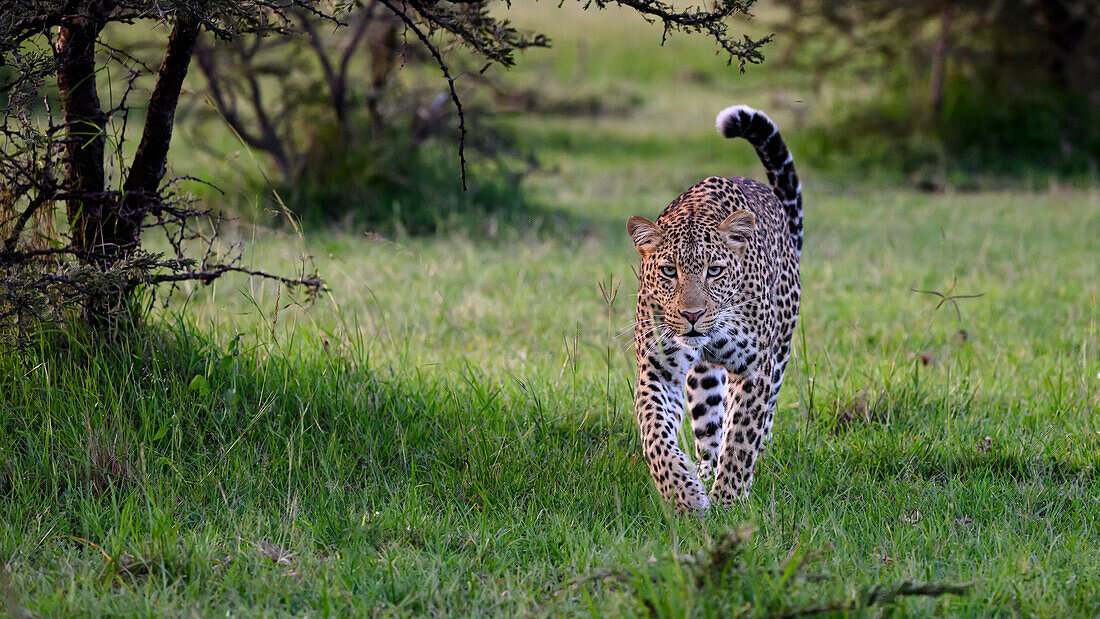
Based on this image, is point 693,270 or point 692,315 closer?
point 692,315

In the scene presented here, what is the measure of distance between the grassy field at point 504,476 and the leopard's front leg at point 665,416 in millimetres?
119

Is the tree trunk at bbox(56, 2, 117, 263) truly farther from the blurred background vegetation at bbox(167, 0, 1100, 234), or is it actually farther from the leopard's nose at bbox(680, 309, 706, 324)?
the leopard's nose at bbox(680, 309, 706, 324)

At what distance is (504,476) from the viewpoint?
439 centimetres

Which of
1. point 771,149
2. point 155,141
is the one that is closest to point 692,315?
point 771,149

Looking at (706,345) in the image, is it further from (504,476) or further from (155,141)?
(155,141)

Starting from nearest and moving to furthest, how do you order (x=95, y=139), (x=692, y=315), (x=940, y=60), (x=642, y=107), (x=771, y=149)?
(x=692, y=315)
(x=95, y=139)
(x=771, y=149)
(x=940, y=60)
(x=642, y=107)

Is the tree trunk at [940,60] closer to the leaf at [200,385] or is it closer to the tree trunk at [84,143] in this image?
the tree trunk at [84,143]

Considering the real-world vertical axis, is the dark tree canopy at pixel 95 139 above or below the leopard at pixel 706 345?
above

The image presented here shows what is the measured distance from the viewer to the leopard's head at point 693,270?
166 inches

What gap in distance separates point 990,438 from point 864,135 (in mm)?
11766

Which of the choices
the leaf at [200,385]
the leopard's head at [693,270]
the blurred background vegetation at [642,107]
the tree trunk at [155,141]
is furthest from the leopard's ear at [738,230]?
the blurred background vegetation at [642,107]

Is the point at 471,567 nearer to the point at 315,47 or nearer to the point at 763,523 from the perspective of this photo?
the point at 763,523

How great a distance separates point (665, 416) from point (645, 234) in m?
0.77

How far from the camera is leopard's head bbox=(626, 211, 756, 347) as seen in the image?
4.23m
